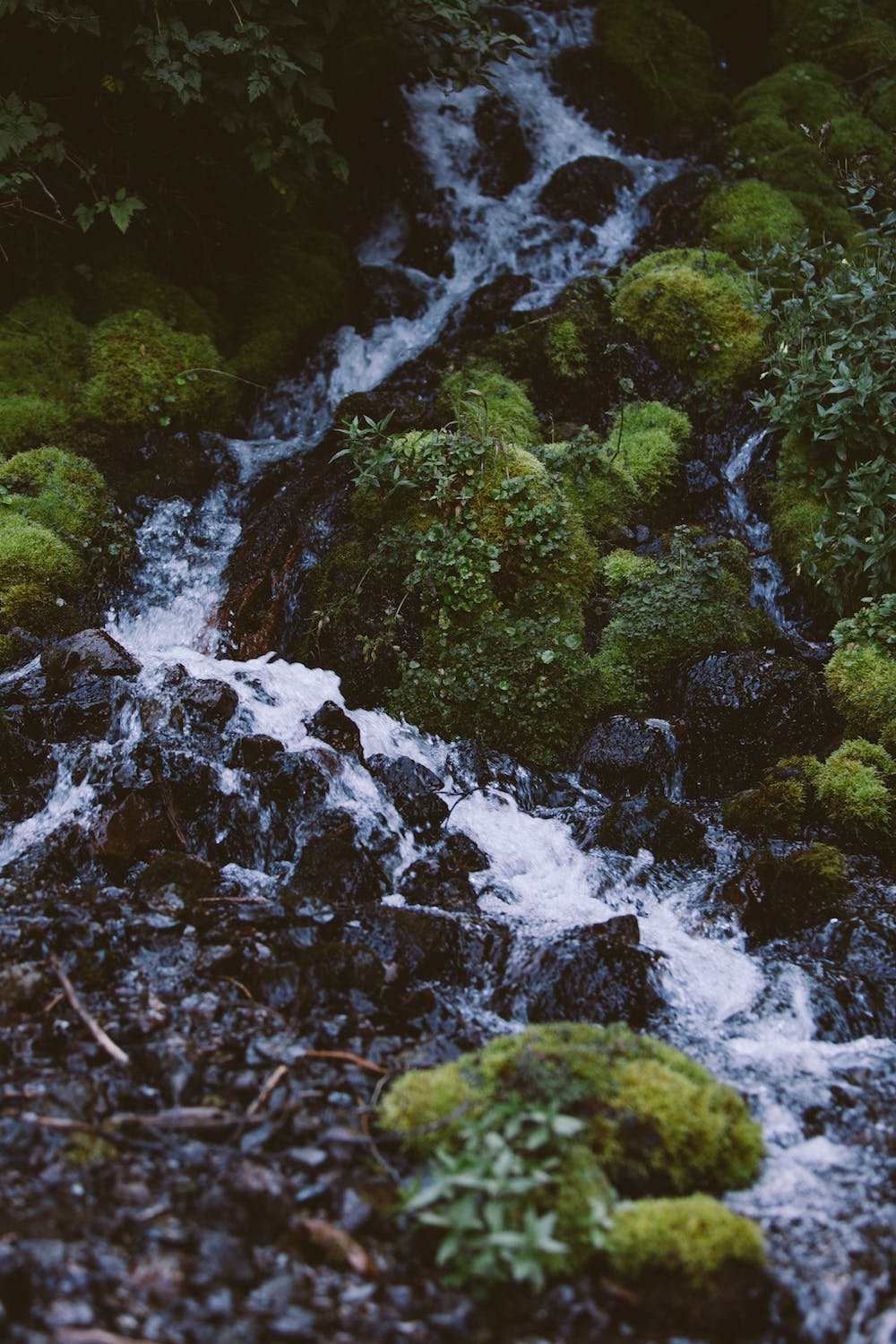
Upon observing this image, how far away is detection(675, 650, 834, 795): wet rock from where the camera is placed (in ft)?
24.2

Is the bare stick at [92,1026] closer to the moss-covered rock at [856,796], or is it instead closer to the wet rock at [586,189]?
the moss-covered rock at [856,796]

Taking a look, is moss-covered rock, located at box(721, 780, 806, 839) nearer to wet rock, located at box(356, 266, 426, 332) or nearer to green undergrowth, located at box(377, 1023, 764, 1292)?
green undergrowth, located at box(377, 1023, 764, 1292)

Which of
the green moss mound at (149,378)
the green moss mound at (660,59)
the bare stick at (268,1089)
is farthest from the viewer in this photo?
the green moss mound at (660,59)

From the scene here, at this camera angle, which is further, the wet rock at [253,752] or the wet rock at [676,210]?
the wet rock at [676,210]

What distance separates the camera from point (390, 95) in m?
14.6

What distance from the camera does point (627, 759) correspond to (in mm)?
7281

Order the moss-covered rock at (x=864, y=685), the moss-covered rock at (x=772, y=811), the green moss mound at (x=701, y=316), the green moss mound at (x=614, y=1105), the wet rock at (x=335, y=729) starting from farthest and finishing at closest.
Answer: the green moss mound at (x=701, y=316), the wet rock at (x=335, y=729), the moss-covered rock at (x=864, y=685), the moss-covered rock at (x=772, y=811), the green moss mound at (x=614, y=1105)

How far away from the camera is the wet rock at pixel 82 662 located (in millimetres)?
7422

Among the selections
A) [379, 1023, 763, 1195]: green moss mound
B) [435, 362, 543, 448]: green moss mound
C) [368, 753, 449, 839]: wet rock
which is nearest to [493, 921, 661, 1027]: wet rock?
[379, 1023, 763, 1195]: green moss mound

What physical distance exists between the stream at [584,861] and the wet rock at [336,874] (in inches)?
6.2

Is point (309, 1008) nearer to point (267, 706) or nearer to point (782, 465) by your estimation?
point (267, 706)

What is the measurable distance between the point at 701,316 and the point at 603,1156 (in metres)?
9.50

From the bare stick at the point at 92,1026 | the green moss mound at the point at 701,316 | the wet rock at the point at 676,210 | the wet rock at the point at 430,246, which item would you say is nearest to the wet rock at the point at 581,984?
the bare stick at the point at 92,1026

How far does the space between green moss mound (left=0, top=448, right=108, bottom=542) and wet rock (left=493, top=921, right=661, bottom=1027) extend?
247 inches
